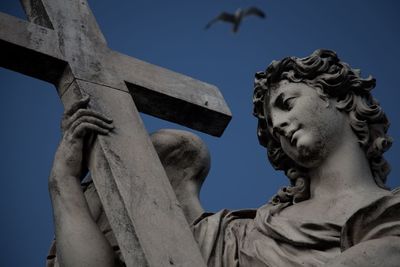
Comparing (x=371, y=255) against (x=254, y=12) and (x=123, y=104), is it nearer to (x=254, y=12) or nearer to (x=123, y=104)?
(x=123, y=104)

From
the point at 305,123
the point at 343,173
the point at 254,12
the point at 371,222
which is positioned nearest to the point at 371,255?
the point at 371,222

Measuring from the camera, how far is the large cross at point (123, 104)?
4738 mm

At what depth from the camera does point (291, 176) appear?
530cm

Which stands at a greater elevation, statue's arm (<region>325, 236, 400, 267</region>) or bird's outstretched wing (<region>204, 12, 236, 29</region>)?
bird's outstretched wing (<region>204, 12, 236, 29</region>)

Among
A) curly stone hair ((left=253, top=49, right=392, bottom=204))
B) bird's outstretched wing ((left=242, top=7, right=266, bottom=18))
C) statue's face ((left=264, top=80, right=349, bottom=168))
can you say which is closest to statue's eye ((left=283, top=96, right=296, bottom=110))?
statue's face ((left=264, top=80, right=349, bottom=168))

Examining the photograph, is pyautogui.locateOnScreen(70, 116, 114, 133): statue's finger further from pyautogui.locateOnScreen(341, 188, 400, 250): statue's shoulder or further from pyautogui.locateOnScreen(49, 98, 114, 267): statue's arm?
pyautogui.locateOnScreen(341, 188, 400, 250): statue's shoulder

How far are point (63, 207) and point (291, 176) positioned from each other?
3.32ft

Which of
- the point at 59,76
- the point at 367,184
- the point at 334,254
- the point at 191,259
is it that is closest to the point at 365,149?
the point at 367,184

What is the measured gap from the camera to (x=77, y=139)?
5133mm

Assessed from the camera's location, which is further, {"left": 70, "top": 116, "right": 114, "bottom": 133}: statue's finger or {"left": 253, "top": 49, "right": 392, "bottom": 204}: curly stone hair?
{"left": 253, "top": 49, "right": 392, "bottom": 204}: curly stone hair

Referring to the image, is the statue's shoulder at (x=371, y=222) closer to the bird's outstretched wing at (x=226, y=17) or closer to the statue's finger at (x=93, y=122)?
the statue's finger at (x=93, y=122)

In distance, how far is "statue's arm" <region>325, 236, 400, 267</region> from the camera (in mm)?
4316

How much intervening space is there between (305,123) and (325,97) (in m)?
0.21

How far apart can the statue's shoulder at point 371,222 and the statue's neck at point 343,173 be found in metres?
0.48
